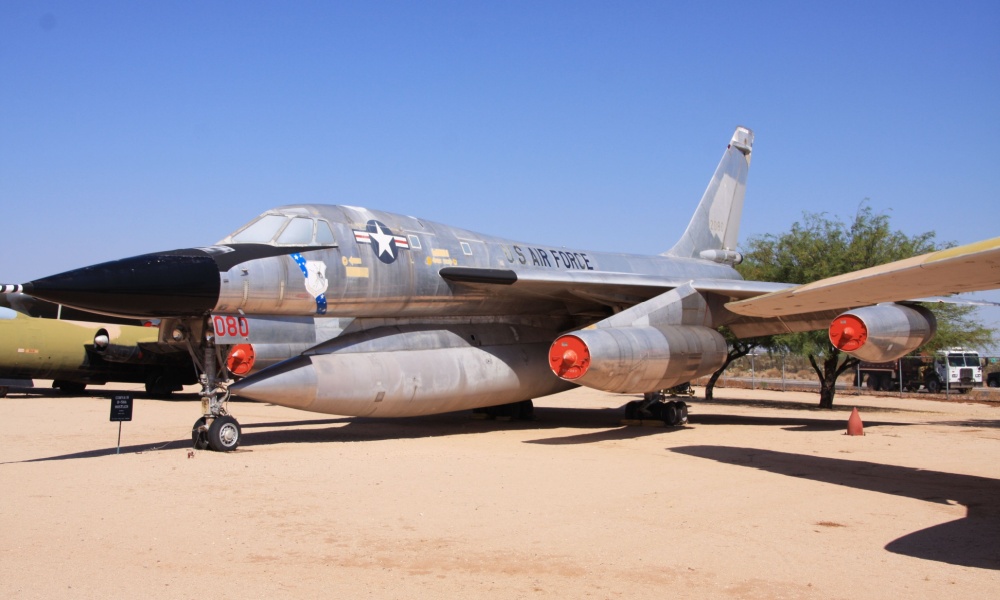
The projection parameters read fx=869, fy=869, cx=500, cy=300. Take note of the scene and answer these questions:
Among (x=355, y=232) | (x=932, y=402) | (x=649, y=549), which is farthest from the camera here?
(x=932, y=402)

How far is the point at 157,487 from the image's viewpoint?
28.6ft

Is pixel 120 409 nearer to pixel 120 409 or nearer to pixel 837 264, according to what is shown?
pixel 120 409

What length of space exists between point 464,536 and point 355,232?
707 cm

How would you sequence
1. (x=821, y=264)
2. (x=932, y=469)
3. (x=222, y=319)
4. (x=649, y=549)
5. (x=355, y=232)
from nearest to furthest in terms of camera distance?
1. (x=649, y=549)
2. (x=932, y=469)
3. (x=222, y=319)
4. (x=355, y=232)
5. (x=821, y=264)

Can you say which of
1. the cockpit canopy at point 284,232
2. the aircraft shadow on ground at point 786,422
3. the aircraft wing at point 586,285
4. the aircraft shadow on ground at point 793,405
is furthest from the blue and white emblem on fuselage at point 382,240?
the aircraft shadow on ground at point 793,405

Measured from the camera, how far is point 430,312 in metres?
14.2

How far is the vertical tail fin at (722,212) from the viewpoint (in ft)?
67.9

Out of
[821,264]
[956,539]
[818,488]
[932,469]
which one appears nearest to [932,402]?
[821,264]

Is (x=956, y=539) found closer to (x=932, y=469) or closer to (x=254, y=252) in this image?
(x=932, y=469)

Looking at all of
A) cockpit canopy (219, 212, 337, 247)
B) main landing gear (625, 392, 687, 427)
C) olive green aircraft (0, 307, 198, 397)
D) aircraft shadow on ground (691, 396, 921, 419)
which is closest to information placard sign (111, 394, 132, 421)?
cockpit canopy (219, 212, 337, 247)

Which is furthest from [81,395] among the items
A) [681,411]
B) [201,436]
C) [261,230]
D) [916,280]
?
[916,280]

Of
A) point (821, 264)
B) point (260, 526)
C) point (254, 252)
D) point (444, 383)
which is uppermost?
point (821, 264)

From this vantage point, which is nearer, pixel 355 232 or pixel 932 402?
pixel 355 232

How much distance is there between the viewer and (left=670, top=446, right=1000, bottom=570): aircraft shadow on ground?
6191mm
